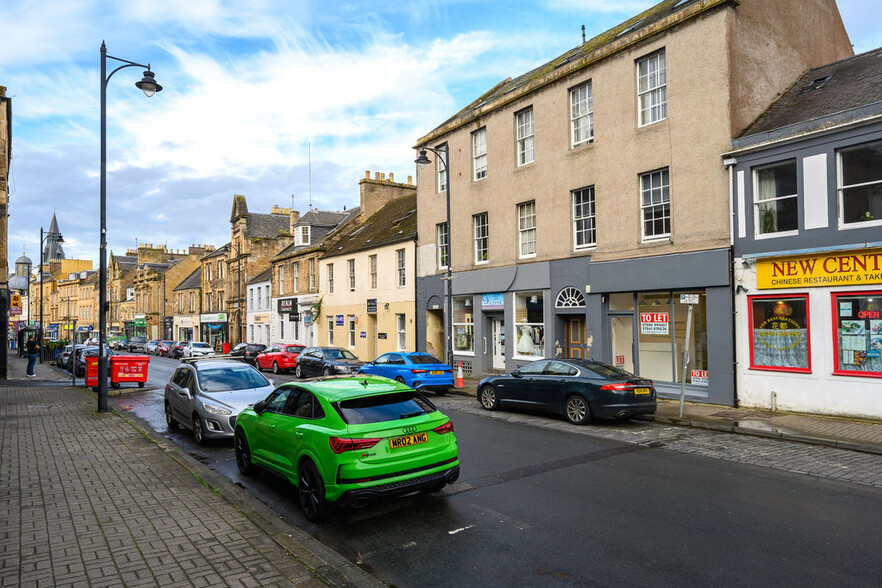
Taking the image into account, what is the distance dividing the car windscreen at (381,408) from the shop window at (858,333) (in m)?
10.4

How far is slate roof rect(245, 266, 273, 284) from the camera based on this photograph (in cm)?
4556

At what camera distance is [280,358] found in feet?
90.7

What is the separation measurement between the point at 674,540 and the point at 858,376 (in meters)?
9.32

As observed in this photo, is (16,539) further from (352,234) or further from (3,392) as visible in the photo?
(352,234)

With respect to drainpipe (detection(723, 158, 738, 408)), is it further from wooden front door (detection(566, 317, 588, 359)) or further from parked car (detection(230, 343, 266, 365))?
parked car (detection(230, 343, 266, 365))

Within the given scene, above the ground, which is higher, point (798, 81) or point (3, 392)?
point (798, 81)

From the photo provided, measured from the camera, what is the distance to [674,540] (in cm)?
583

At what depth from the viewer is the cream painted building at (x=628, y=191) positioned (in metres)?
15.2

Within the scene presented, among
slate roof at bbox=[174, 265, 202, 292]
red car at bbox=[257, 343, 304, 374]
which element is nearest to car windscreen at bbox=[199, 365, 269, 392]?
red car at bbox=[257, 343, 304, 374]

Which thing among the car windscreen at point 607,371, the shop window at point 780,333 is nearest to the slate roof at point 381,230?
the car windscreen at point 607,371

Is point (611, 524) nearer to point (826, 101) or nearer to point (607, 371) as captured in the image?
point (607, 371)

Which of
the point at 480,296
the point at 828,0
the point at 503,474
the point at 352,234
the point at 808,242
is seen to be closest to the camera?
the point at 503,474

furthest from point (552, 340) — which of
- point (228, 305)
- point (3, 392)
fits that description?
point (228, 305)

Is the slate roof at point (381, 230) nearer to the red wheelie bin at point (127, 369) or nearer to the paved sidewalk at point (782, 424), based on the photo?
the red wheelie bin at point (127, 369)
